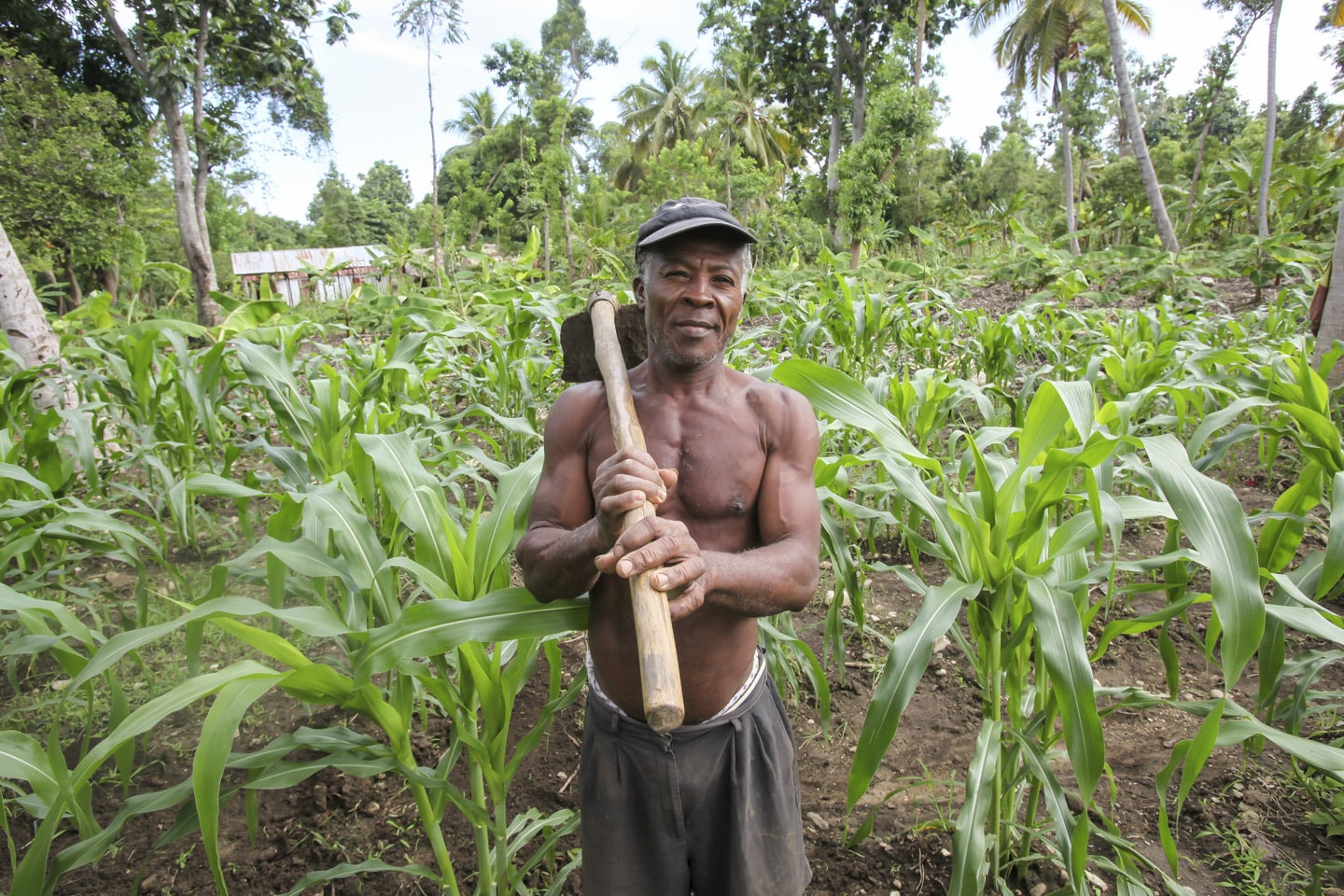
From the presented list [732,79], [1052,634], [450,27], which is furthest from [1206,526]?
[732,79]

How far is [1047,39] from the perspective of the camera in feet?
56.9

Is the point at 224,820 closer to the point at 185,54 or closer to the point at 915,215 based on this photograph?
the point at 185,54

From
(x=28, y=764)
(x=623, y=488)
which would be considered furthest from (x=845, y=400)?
(x=28, y=764)

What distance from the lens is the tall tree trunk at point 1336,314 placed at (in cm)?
329

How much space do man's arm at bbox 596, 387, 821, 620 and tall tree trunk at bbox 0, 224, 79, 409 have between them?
406 cm

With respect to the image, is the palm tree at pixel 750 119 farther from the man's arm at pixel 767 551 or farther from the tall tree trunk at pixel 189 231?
the man's arm at pixel 767 551

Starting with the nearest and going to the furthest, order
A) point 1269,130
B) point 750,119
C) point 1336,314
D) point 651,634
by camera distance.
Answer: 1. point 651,634
2. point 1336,314
3. point 1269,130
4. point 750,119

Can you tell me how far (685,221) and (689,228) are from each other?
4 centimetres

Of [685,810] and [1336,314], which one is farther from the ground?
[1336,314]

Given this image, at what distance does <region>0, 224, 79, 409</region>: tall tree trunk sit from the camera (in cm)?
367

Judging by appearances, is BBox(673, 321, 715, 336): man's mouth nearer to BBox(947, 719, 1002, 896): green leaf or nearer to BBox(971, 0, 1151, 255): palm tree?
BBox(947, 719, 1002, 896): green leaf

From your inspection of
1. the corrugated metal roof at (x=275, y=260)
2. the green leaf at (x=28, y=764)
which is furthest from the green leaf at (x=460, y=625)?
the corrugated metal roof at (x=275, y=260)

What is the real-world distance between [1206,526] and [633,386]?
95 centimetres

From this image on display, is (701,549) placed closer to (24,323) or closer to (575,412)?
(575,412)
